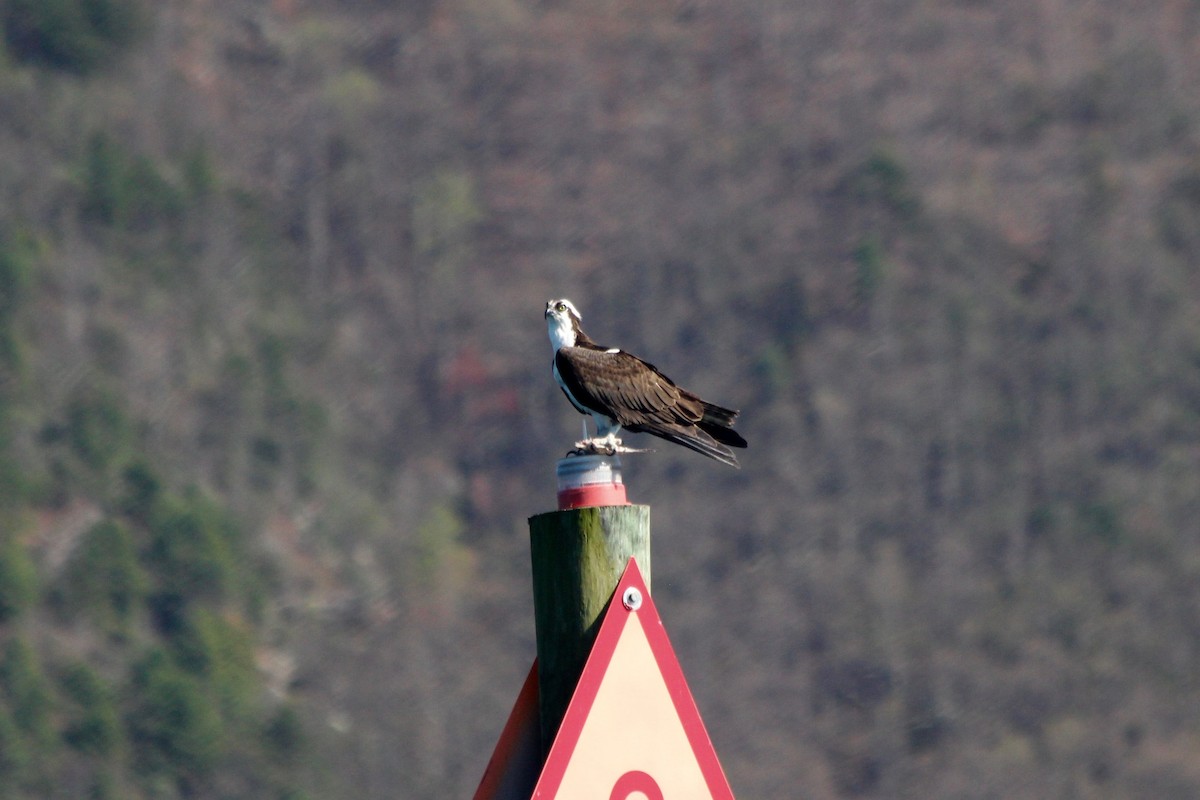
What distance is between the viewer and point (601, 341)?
42.5 metres

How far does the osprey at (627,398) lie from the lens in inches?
288

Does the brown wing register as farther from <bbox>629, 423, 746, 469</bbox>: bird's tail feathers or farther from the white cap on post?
the white cap on post

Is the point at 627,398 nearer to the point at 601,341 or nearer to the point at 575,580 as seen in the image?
the point at 575,580

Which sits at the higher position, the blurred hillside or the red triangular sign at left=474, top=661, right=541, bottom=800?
the blurred hillside

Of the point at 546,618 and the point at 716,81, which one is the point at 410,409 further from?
the point at 546,618

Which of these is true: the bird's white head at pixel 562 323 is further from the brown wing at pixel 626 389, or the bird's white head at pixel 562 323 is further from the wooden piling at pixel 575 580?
the wooden piling at pixel 575 580

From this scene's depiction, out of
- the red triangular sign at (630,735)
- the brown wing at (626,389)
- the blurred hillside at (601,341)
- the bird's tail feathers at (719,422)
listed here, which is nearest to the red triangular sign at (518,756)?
the red triangular sign at (630,735)

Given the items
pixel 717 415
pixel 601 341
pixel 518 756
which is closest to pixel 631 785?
pixel 518 756

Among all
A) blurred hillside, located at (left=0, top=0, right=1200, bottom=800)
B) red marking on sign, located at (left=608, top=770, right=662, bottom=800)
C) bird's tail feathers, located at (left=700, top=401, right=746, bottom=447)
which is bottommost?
red marking on sign, located at (left=608, top=770, right=662, bottom=800)

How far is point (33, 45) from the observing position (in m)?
53.6

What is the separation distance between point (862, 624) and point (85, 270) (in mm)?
22168

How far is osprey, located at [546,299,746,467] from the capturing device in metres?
7.32

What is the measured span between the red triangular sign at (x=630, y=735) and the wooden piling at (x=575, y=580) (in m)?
0.19

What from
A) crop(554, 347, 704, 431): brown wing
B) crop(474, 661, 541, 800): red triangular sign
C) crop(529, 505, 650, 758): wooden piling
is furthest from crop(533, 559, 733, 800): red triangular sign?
crop(554, 347, 704, 431): brown wing
